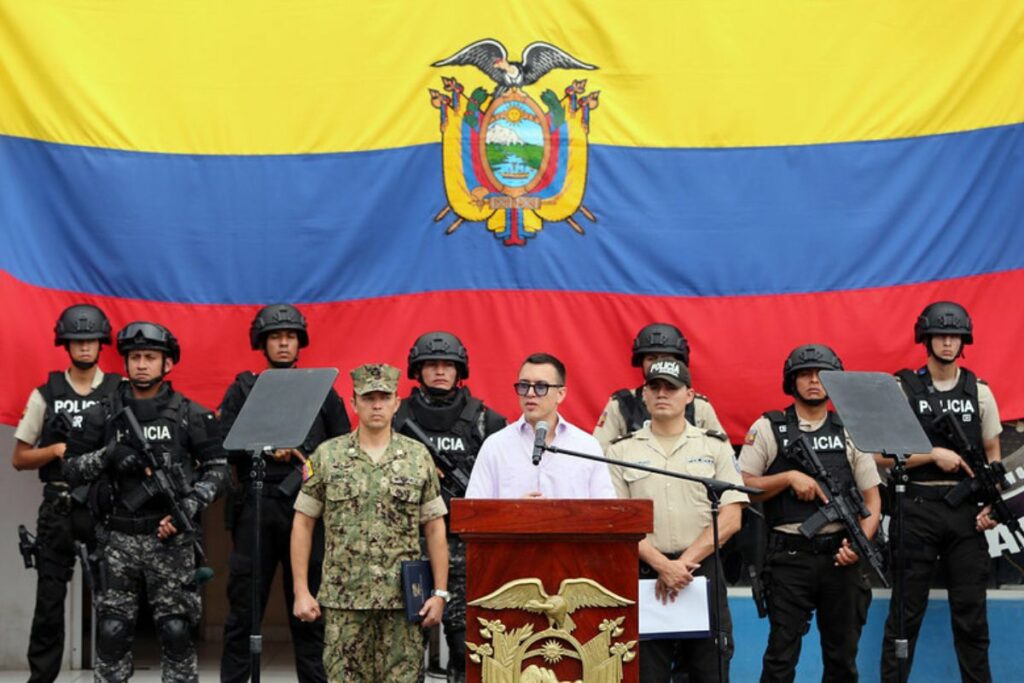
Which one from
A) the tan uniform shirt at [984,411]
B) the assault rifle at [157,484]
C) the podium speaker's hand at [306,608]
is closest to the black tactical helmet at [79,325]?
the assault rifle at [157,484]

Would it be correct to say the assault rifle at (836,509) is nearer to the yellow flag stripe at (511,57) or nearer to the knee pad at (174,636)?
the yellow flag stripe at (511,57)

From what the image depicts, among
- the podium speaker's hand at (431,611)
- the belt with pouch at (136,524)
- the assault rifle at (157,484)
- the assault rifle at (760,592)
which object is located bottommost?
the podium speaker's hand at (431,611)

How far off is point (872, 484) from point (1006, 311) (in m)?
1.33

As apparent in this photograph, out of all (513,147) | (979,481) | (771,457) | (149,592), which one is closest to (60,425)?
(149,592)

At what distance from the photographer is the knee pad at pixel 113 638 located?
23.7 ft

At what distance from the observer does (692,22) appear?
27.5 ft

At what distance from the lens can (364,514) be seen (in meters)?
6.31

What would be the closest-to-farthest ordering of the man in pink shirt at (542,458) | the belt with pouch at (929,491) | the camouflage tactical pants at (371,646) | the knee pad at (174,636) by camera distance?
the man in pink shirt at (542,458) → the camouflage tactical pants at (371,646) → the knee pad at (174,636) → the belt with pouch at (929,491)

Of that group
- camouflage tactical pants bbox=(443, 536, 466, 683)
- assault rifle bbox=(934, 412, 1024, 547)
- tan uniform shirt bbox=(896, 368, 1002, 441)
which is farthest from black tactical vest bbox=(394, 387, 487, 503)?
assault rifle bbox=(934, 412, 1024, 547)

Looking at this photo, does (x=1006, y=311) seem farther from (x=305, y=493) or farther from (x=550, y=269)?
(x=305, y=493)

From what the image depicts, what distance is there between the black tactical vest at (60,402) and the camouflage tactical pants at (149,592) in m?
0.79

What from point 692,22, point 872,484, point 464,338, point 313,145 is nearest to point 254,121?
point 313,145

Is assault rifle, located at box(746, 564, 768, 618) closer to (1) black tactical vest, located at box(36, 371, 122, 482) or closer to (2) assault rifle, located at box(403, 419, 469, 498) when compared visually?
(2) assault rifle, located at box(403, 419, 469, 498)

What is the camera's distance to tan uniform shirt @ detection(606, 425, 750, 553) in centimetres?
659
